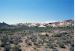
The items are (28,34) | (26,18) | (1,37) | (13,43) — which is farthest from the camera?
(28,34)

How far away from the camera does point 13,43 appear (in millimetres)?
6879

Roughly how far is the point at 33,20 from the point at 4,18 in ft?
4.95

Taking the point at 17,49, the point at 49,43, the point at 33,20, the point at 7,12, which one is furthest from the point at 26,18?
the point at 17,49

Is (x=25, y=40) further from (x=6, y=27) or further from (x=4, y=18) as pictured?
(x=6, y=27)

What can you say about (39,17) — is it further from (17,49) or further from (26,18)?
(17,49)

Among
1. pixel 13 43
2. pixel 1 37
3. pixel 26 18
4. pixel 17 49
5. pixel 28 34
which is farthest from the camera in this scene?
pixel 28 34

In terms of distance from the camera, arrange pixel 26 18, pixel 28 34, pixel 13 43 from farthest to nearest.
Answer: pixel 28 34
pixel 26 18
pixel 13 43

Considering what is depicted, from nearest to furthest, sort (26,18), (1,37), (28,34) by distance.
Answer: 1. (1,37)
2. (26,18)
3. (28,34)

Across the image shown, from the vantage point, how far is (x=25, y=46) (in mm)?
7047

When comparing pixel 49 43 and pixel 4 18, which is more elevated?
pixel 4 18

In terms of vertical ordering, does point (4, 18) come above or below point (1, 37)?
above

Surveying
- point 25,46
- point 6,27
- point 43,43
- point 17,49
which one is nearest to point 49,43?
point 43,43

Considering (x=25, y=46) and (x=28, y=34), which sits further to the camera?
(x=28, y=34)

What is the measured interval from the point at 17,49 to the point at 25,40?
4.45 ft
